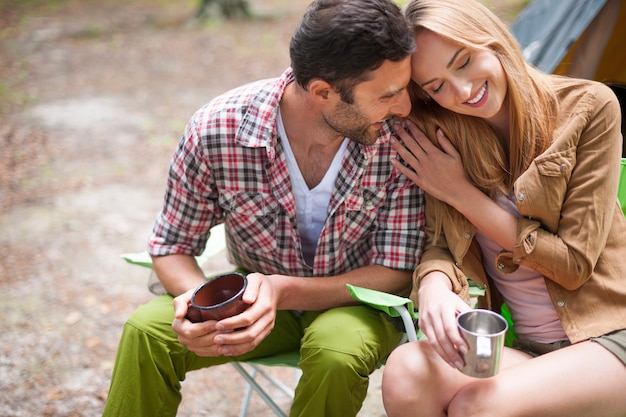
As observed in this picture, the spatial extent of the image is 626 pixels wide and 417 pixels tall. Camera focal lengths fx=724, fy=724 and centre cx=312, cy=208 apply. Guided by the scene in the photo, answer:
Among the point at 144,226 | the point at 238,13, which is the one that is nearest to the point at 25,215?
the point at 144,226

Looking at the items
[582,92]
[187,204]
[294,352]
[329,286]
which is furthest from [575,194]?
[187,204]

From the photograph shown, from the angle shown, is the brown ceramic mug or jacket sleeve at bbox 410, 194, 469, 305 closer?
the brown ceramic mug

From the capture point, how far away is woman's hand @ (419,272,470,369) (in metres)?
1.75

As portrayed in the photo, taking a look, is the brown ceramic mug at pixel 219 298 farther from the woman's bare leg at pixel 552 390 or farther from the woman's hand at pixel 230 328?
the woman's bare leg at pixel 552 390

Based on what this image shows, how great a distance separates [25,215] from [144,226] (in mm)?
855

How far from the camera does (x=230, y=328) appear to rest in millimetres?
1919

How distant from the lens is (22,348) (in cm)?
347

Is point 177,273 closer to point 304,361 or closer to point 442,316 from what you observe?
point 304,361

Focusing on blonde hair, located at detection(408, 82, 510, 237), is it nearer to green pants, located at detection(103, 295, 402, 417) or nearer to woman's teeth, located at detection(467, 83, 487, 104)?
woman's teeth, located at detection(467, 83, 487, 104)

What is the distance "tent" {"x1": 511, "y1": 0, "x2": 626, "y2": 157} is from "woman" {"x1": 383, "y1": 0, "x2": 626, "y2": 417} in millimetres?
1143

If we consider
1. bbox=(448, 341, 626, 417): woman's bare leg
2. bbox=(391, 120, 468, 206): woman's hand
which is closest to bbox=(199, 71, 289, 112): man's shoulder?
bbox=(391, 120, 468, 206): woman's hand

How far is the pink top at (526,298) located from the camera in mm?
2141

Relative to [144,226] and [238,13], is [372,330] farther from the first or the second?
[238,13]

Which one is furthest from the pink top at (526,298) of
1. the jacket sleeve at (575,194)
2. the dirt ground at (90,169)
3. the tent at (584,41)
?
the tent at (584,41)
